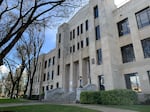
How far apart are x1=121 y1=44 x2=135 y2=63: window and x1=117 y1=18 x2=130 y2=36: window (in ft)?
6.84

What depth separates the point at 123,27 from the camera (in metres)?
20.7

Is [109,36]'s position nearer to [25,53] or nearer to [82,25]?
[82,25]

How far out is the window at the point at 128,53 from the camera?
18.9m

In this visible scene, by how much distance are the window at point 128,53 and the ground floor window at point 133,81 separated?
6.61 feet

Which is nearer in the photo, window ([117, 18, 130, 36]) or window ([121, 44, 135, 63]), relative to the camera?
window ([121, 44, 135, 63])

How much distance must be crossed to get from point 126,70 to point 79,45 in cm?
1297

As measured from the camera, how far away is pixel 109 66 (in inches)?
755

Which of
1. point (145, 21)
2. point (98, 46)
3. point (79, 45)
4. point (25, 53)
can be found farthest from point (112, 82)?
point (25, 53)

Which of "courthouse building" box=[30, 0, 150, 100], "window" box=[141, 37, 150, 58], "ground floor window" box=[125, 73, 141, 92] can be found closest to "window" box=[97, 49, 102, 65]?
"courthouse building" box=[30, 0, 150, 100]

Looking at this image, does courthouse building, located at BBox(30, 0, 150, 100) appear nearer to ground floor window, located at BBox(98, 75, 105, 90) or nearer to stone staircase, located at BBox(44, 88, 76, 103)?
ground floor window, located at BBox(98, 75, 105, 90)

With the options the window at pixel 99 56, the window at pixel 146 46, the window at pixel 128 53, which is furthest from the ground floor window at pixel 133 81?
the window at pixel 99 56

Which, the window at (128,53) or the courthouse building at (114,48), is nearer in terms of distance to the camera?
the courthouse building at (114,48)

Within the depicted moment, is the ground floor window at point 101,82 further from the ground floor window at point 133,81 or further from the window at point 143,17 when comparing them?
the window at point 143,17

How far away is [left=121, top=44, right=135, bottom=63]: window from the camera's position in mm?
18862
